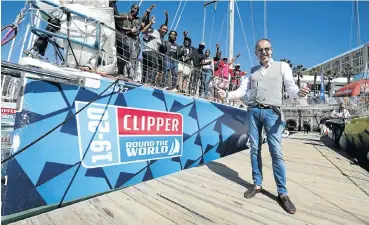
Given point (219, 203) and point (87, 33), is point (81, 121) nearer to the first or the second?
point (87, 33)

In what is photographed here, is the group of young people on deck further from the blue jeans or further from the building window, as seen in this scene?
the building window

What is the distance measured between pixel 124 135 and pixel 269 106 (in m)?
2.26

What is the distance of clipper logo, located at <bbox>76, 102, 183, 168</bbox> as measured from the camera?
10.9ft

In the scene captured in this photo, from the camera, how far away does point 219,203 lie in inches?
101

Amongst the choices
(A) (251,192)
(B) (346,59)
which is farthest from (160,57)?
(B) (346,59)

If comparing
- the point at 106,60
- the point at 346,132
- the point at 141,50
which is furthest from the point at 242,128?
the point at 106,60

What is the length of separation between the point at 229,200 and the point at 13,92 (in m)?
3.05

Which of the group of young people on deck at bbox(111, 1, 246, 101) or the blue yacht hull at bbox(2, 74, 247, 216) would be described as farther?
the group of young people on deck at bbox(111, 1, 246, 101)

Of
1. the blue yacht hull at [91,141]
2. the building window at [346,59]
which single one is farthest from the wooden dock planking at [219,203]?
the building window at [346,59]

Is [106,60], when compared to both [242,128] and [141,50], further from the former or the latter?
[242,128]

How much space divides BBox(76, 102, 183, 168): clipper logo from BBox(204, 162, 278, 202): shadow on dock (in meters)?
0.92

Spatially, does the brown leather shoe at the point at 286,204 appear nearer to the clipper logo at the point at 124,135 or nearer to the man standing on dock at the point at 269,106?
the man standing on dock at the point at 269,106

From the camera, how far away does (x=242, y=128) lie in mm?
7520

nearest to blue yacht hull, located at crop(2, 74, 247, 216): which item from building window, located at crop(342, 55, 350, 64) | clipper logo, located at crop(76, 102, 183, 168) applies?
clipper logo, located at crop(76, 102, 183, 168)
